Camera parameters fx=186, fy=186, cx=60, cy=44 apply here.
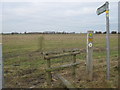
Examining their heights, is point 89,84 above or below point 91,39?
below

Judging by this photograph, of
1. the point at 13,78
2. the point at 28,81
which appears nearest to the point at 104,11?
the point at 28,81

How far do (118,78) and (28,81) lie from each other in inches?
122

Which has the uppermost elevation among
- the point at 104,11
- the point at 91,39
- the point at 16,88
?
the point at 104,11

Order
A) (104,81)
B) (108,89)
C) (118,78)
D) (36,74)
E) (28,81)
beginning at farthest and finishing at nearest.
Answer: (36,74)
(28,81)
(118,78)
(104,81)
(108,89)

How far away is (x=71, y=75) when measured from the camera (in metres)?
7.02

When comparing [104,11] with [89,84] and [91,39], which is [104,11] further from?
[89,84]

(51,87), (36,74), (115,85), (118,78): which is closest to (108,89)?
(115,85)

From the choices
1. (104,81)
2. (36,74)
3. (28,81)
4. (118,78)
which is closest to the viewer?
(104,81)

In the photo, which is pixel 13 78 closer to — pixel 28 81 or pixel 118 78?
pixel 28 81

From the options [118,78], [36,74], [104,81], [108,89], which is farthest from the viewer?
[36,74]

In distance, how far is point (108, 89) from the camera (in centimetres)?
490

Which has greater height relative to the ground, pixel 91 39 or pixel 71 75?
pixel 91 39

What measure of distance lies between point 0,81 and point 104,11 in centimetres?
438

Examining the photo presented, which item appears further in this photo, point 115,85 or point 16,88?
point 16,88
